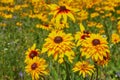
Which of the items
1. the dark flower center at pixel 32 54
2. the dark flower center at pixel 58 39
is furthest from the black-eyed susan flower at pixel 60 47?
the dark flower center at pixel 32 54

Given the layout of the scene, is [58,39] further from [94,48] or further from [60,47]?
[94,48]

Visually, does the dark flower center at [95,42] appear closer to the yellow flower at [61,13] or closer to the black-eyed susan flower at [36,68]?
the yellow flower at [61,13]

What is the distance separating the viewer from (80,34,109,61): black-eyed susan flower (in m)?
2.39

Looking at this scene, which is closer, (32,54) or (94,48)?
(94,48)

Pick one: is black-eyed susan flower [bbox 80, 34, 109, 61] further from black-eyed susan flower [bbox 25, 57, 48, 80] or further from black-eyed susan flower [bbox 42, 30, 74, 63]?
black-eyed susan flower [bbox 25, 57, 48, 80]

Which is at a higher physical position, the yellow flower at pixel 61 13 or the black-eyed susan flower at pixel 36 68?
the yellow flower at pixel 61 13

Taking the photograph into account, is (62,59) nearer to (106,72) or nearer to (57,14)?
(57,14)

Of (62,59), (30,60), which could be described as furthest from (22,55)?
(62,59)

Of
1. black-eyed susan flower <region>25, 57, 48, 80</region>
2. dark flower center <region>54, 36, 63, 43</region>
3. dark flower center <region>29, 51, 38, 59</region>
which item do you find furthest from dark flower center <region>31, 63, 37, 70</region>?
dark flower center <region>54, 36, 63, 43</region>

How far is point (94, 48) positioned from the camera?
7.90ft

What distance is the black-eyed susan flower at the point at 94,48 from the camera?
239 cm

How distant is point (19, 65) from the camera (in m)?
4.36

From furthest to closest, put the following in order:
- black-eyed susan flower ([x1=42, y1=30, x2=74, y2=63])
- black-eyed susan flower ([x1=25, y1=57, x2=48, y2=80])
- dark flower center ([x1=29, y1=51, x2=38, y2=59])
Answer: dark flower center ([x1=29, y1=51, x2=38, y2=59]) < black-eyed susan flower ([x1=25, y1=57, x2=48, y2=80]) < black-eyed susan flower ([x1=42, y1=30, x2=74, y2=63])

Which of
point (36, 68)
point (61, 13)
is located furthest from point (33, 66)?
point (61, 13)
